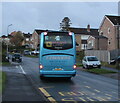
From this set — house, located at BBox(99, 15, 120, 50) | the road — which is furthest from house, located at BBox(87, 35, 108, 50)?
the road

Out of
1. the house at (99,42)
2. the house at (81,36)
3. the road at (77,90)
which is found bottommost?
the road at (77,90)

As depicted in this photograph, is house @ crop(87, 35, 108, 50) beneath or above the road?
above

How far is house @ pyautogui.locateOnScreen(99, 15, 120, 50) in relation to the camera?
197ft

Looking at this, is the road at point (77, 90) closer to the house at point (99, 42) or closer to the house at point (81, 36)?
the house at point (99, 42)

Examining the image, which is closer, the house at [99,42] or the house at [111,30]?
the house at [111,30]

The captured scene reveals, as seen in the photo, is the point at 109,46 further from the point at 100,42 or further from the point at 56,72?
the point at 56,72

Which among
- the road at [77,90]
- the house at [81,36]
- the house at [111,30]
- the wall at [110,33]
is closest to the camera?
the road at [77,90]

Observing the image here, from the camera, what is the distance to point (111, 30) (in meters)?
62.1

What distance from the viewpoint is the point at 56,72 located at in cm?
1900

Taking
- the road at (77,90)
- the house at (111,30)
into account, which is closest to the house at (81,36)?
the house at (111,30)

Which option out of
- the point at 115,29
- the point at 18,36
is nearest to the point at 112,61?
the point at 115,29

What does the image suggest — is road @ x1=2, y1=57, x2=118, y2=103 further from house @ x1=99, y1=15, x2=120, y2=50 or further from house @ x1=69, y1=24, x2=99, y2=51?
house @ x1=69, y1=24, x2=99, y2=51

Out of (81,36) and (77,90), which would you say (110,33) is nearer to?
(81,36)

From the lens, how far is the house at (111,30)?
60.2 meters
